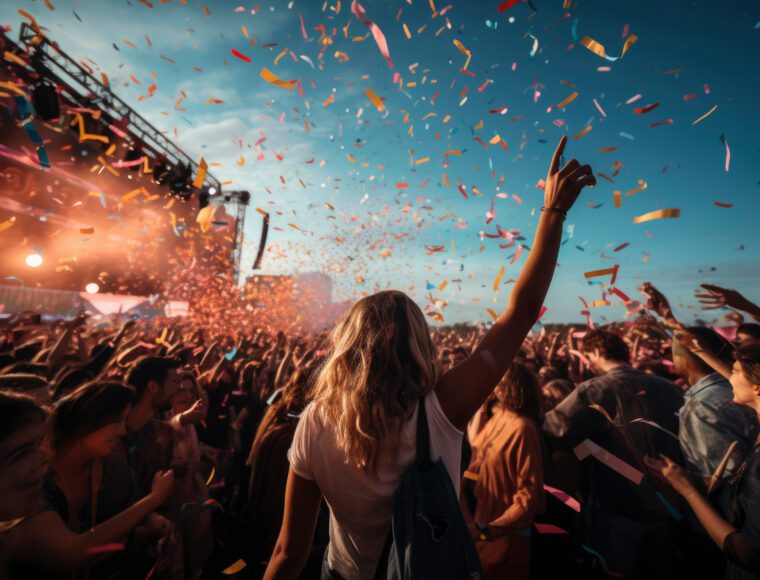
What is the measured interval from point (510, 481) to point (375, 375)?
6.05ft

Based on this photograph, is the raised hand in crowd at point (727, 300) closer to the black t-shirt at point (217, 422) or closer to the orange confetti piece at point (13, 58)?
the black t-shirt at point (217, 422)

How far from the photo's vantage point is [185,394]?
3305mm

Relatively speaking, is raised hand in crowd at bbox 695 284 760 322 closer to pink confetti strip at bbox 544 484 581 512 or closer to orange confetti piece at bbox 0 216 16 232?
pink confetti strip at bbox 544 484 581 512

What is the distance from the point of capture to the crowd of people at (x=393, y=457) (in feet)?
4.03

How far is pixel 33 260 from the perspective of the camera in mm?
14156

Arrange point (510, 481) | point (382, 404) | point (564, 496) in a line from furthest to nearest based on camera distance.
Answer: point (564, 496) < point (510, 481) < point (382, 404)

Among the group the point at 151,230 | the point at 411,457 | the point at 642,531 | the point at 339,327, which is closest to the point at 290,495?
the point at 411,457

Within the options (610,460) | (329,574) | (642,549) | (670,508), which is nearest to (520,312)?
(329,574)

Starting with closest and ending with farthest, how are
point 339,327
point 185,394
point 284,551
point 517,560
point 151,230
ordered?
1. point 284,551
2. point 339,327
3. point 517,560
4. point 185,394
5. point 151,230

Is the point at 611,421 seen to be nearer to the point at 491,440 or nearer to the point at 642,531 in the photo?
the point at 642,531

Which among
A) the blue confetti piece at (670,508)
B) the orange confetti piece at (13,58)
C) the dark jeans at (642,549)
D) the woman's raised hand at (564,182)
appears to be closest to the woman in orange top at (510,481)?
the dark jeans at (642,549)

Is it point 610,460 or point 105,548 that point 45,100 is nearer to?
point 105,548

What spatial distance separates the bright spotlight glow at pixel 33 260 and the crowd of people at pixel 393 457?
13236mm

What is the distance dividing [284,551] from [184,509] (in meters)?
1.82
